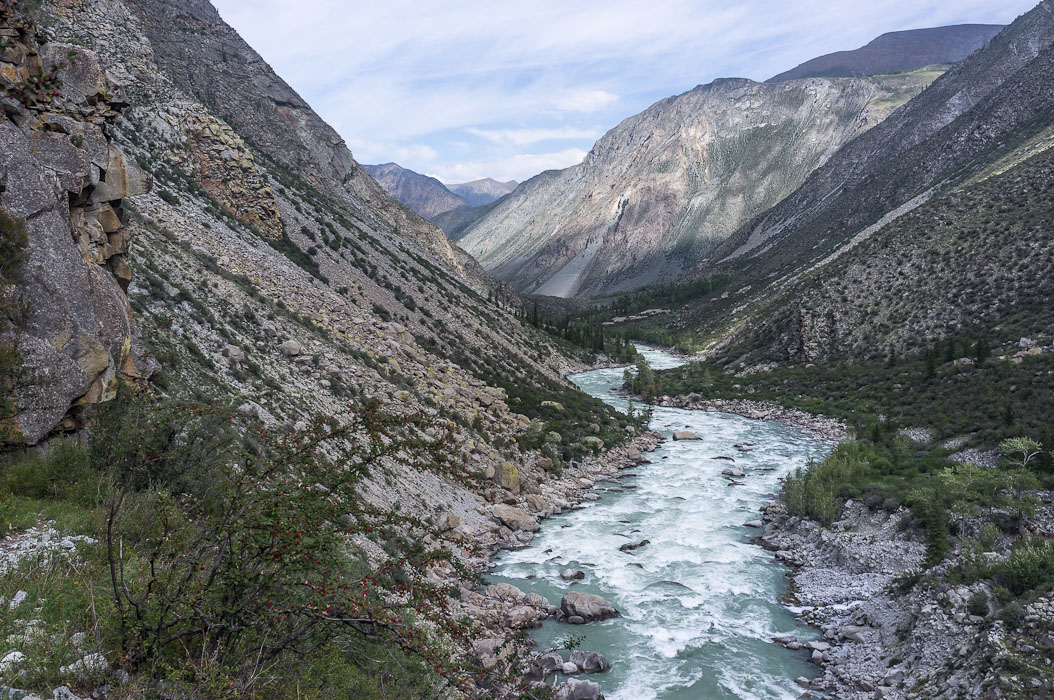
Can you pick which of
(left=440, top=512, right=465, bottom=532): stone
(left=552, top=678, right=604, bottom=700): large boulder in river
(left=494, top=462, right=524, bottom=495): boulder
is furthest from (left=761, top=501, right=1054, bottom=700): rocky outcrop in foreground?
(left=494, top=462, right=524, bottom=495): boulder

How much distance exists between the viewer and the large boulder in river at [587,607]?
1519 centimetres

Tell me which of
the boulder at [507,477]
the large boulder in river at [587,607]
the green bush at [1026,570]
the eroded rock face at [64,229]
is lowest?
the large boulder in river at [587,607]

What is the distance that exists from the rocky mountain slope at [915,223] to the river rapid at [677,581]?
24.3m

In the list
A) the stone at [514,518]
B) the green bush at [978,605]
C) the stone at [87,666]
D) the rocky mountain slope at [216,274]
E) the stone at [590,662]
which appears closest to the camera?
the stone at [87,666]

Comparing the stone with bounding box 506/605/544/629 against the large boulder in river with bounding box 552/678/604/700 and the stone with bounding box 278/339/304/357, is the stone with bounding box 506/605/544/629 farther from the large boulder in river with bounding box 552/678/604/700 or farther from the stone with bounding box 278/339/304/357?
the stone with bounding box 278/339/304/357

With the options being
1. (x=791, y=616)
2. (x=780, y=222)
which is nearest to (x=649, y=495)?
(x=791, y=616)

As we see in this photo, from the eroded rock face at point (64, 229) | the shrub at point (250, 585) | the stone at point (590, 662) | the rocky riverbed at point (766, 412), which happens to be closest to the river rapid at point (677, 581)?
the stone at point (590, 662)

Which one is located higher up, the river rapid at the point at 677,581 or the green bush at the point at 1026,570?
Answer: the green bush at the point at 1026,570

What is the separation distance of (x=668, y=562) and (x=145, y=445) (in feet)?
52.8

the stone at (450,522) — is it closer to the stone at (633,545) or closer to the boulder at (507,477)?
the boulder at (507,477)

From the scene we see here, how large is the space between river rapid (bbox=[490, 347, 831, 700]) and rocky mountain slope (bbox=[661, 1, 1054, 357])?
24283 millimetres

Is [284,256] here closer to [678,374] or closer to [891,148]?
[678,374]

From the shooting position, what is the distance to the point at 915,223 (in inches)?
2121

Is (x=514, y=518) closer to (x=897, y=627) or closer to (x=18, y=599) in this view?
(x=897, y=627)
